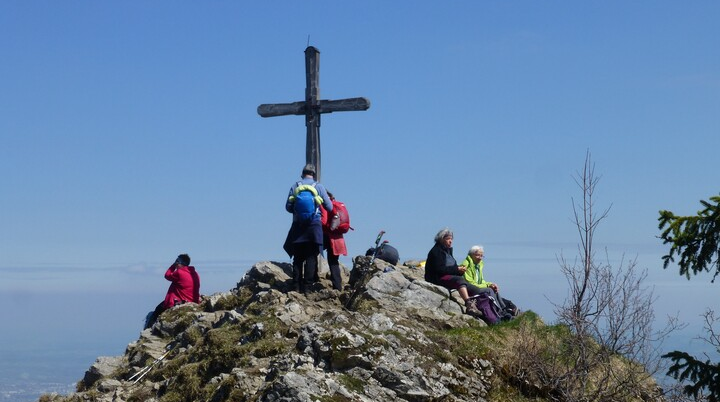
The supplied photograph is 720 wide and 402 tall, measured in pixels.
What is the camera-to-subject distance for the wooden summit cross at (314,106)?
22297 mm

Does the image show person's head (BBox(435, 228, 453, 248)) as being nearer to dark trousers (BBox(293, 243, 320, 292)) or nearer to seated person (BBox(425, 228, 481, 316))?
seated person (BBox(425, 228, 481, 316))

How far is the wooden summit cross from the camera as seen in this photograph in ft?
73.2

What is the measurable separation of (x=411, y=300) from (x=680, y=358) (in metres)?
5.72

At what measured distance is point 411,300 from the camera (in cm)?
1953

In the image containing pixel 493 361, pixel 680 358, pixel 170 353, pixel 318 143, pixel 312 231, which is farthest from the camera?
pixel 318 143

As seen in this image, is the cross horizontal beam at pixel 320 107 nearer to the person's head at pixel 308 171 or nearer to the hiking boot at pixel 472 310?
the person's head at pixel 308 171

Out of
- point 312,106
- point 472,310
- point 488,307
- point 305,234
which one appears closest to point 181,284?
point 305,234

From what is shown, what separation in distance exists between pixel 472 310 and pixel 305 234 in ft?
11.5

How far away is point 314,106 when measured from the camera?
22547 mm

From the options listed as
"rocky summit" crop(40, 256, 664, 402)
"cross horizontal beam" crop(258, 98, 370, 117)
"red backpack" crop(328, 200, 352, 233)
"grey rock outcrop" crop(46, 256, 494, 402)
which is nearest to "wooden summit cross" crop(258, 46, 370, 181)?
"cross horizontal beam" crop(258, 98, 370, 117)

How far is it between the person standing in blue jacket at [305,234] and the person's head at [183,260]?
265 cm

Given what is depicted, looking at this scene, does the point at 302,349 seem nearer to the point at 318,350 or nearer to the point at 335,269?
the point at 318,350

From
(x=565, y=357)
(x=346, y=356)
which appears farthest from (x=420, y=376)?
(x=565, y=357)

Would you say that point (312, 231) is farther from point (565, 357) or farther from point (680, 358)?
point (680, 358)
